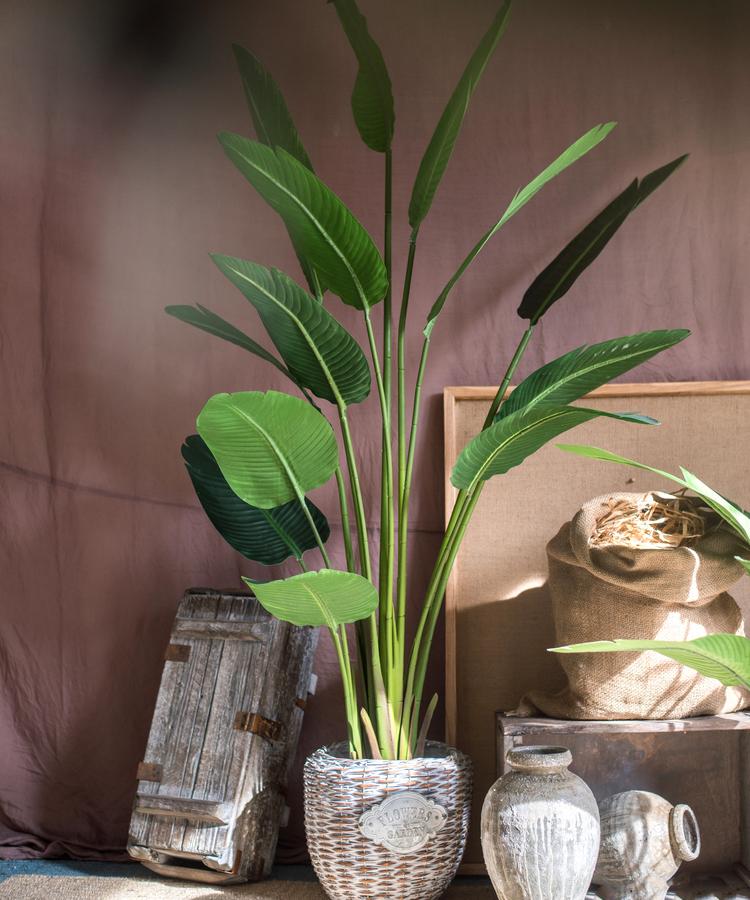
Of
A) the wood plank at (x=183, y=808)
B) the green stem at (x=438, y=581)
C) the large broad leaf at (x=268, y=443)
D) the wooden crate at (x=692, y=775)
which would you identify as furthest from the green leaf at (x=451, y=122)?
the wood plank at (x=183, y=808)

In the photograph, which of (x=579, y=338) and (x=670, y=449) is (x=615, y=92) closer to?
(x=579, y=338)

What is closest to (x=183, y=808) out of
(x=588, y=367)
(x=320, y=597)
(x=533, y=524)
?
(x=320, y=597)

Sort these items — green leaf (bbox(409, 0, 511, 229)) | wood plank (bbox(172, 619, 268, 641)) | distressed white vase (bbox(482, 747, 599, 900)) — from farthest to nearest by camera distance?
1. wood plank (bbox(172, 619, 268, 641))
2. green leaf (bbox(409, 0, 511, 229))
3. distressed white vase (bbox(482, 747, 599, 900))

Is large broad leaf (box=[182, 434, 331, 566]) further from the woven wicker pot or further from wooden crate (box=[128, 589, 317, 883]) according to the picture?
the woven wicker pot

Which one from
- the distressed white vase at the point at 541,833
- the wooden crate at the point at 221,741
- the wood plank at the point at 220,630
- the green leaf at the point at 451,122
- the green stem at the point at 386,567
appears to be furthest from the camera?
the wood plank at the point at 220,630

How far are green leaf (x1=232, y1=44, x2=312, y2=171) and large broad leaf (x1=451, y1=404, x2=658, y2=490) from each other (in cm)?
67

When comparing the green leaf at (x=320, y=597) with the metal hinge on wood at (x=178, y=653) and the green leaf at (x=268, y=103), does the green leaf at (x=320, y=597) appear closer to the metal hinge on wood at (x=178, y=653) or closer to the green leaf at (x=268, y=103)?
the metal hinge on wood at (x=178, y=653)

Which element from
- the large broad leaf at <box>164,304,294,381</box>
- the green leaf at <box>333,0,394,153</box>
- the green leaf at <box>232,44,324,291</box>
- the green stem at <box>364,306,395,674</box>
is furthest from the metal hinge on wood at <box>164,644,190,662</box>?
the green leaf at <box>333,0,394,153</box>

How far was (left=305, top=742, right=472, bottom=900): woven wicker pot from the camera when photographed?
5.22 ft

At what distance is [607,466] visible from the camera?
2.00m

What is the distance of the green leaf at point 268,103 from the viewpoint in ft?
5.84

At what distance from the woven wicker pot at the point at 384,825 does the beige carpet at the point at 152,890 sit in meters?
0.16

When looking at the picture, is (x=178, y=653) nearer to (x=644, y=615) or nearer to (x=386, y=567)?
(x=386, y=567)

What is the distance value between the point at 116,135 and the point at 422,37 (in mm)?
761
